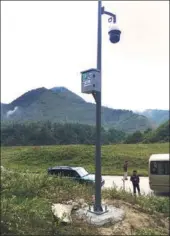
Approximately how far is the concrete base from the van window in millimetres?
8184

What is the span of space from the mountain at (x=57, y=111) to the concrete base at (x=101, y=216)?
12815 cm

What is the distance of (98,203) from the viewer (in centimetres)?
1126

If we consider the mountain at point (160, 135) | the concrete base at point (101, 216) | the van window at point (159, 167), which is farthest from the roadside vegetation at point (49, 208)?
the mountain at point (160, 135)

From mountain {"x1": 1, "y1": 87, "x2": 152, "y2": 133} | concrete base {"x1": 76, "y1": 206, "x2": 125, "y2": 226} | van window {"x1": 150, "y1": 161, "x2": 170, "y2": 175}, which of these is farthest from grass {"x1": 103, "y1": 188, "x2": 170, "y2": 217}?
mountain {"x1": 1, "y1": 87, "x2": 152, "y2": 133}

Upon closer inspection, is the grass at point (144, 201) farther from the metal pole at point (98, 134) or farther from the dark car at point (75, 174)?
the dark car at point (75, 174)

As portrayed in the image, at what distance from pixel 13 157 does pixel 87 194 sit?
88.2 feet

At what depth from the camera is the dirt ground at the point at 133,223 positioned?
1007 cm

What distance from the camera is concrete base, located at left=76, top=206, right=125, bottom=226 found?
10.5 m

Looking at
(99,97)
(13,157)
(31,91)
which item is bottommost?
(13,157)

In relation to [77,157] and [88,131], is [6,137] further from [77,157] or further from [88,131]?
[77,157]

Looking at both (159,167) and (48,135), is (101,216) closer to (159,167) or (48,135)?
(159,167)

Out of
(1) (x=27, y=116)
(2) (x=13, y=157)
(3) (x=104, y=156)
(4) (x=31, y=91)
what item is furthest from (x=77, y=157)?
(4) (x=31, y=91)

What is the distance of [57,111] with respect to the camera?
161 meters

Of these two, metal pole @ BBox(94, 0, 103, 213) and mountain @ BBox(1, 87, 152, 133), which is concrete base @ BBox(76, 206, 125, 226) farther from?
mountain @ BBox(1, 87, 152, 133)
